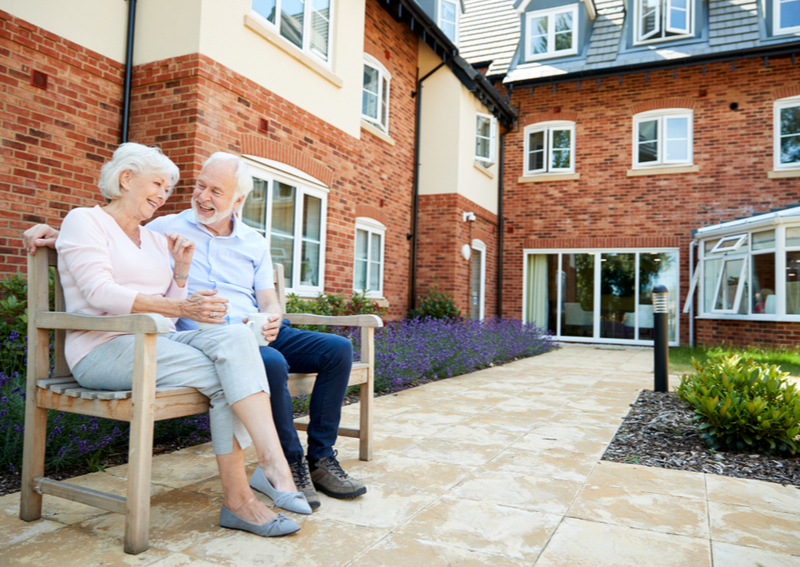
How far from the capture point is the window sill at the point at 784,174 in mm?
10148

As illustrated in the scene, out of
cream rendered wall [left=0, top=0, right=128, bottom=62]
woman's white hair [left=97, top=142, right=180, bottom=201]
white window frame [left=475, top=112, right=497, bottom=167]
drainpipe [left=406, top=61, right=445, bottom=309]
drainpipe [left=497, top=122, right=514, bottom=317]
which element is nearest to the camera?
woman's white hair [left=97, top=142, right=180, bottom=201]

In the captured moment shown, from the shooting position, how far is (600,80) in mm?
11406

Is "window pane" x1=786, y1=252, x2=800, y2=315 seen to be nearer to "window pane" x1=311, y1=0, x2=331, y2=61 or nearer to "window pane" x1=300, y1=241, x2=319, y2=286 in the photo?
"window pane" x1=300, y1=241, x2=319, y2=286

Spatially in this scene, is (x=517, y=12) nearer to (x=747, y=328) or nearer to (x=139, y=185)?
(x=747, y=328)

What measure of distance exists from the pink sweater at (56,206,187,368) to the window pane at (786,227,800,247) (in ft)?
33.1

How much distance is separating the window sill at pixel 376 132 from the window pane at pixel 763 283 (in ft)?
21.6

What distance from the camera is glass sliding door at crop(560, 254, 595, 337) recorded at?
11789mm

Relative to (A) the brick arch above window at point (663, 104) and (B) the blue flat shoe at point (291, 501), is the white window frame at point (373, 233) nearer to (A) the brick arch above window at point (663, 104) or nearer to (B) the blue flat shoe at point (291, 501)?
(B) the blue flat shoe at point (291, 501)

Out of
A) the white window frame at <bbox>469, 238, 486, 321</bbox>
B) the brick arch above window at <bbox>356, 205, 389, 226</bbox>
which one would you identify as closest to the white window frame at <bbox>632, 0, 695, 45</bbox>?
the white window frame at <bbox>469, 238, 486, 321</bbox>

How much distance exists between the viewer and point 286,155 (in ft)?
18.1

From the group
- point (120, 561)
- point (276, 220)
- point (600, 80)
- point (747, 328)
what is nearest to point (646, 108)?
point (600, 80)

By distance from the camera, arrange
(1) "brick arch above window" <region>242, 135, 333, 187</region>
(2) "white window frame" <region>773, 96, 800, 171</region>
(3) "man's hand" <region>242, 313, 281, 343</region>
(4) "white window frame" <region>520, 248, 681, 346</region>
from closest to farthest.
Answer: (3) "man's hand" <region>242, 313, 281, 343</region>
(1) "brick arch above window" <region>242, 135, 333, 187</region>
(2) "white window frame" <region>773, 96, 800, 171</region>
(4) "white window frame" <region>520, 248, 681, 346</region>

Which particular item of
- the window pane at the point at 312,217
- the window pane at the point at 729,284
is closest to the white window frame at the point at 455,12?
the window pane at the point at 312,217

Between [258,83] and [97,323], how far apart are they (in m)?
3.83
